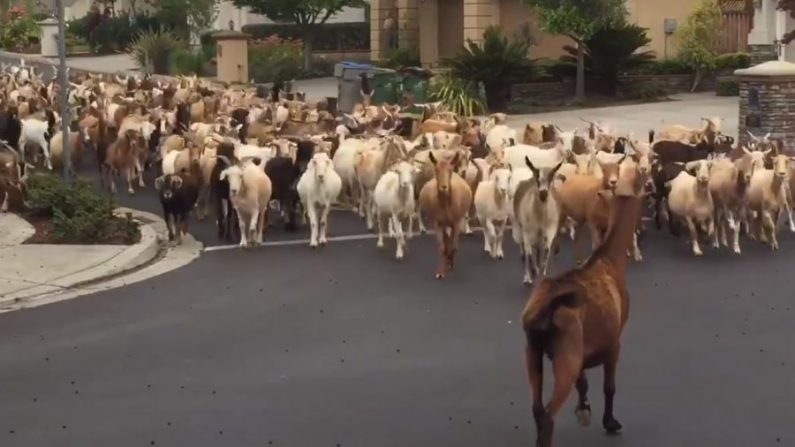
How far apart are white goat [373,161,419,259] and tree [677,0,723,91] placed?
890 inches

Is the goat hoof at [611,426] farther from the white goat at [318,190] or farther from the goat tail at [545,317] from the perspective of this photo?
the white goat at [318,190]

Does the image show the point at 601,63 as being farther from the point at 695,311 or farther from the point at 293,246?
the point at 695,311

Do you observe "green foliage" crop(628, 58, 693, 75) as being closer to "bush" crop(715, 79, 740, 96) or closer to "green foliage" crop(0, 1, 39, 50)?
"bush" crop(715, 79, 740, 96)

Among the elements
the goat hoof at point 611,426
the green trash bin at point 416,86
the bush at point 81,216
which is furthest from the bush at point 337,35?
the goat hoof at point 611,426

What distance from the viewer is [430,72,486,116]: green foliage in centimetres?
3303

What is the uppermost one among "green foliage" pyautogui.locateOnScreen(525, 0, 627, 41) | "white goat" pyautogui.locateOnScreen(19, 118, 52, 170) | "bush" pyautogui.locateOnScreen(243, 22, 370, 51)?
"green foliage" pyautogui.locateOnScreen(525, 0, 627, 41)

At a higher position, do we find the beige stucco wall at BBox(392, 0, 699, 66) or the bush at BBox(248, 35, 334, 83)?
the beige stucco wall at BBox(392, 0, 699, 66)

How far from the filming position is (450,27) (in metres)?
48.5

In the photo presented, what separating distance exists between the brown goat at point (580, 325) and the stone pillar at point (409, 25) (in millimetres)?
39178

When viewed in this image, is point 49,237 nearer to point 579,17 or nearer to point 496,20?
point 579,17

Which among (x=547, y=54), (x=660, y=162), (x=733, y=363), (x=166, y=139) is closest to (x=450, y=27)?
(x=547, y=54)

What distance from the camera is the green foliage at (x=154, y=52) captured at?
4878cm

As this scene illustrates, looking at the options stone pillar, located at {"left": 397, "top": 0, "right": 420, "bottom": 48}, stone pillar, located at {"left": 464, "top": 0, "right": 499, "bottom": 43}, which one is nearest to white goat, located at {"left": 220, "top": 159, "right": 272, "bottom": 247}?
stone pillar, located at {"left": 464, "top": 0, "right": 499, "bottom": 43}

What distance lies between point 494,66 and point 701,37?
247 inches
